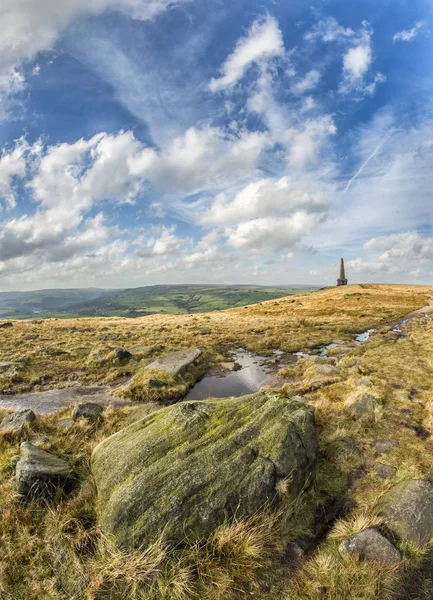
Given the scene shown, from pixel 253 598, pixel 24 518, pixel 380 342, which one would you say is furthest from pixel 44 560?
pixel 380 342

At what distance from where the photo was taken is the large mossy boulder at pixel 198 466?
21.2 ft

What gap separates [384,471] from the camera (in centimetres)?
902

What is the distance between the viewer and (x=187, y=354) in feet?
83.9

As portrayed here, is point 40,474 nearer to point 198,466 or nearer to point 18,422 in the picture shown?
point 198,466

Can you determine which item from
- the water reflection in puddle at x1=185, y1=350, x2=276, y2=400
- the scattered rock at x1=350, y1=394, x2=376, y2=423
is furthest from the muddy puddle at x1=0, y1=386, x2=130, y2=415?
the scattered rock at x1=350, y1=394, x2=376, y2=423

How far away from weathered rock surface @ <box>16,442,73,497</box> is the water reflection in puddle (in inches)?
409

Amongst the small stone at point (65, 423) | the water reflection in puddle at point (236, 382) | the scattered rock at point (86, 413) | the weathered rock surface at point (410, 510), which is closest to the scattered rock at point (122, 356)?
Result: the water reflection in puddle at point (236, 382)

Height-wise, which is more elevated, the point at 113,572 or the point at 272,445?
the point at 272,445

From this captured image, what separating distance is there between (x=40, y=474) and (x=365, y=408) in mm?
12761

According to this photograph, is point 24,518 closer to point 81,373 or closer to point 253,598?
point 253,598

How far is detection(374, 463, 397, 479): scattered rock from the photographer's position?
879 cm

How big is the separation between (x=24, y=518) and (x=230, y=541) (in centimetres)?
507

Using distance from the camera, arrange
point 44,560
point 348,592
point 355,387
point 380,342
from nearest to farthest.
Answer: point 348,592 → point 44,560 → point 355,387 → point 380,342

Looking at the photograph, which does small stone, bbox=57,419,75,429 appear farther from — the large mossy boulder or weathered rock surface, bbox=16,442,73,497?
the large mossy boulder
